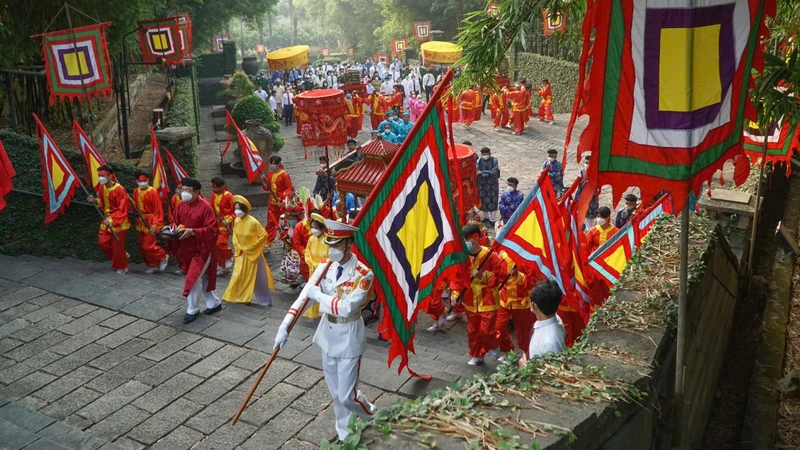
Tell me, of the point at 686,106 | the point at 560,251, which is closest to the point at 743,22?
the point at 686,106

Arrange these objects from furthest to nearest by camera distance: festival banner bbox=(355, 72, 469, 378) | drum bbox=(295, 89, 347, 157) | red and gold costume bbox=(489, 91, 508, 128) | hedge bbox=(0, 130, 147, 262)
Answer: red and gold costume bbox=(489, 91, 508, 128) → drum bbox=(295, 89, 347, 157) → hedge bbox=(0, 130, 147, 262) → festival banner bbox=(355, 72, 469, 378)

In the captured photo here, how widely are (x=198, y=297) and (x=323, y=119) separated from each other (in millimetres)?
7155

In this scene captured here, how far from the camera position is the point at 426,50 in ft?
98.6

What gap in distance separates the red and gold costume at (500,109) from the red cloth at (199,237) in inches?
587

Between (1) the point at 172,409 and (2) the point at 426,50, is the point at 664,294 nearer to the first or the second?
(1) the point at 172,409

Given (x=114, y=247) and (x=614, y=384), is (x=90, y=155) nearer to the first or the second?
(x=114, y=247)

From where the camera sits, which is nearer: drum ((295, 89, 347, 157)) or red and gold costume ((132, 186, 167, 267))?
red and gold costume ((132, 186, 167, 267))

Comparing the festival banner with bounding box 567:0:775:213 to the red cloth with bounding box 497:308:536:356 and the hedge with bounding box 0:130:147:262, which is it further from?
the hedge with bounding box 0:130:147:262

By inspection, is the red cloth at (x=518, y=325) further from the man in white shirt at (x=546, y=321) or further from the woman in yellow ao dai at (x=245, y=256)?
the woman in yellow ao dai at (x=245, y=256)

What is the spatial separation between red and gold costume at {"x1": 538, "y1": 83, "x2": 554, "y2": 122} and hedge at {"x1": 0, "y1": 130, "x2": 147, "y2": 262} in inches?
605

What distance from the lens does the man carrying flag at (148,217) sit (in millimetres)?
9906

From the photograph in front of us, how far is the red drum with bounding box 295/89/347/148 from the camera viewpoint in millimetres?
14531

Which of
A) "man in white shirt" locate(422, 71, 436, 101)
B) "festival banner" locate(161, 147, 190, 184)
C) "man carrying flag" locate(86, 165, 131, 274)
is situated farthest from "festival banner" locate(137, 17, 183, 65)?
"man in white shirt" locate(422, 71, 436, 101)

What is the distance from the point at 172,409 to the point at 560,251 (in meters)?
3.75
